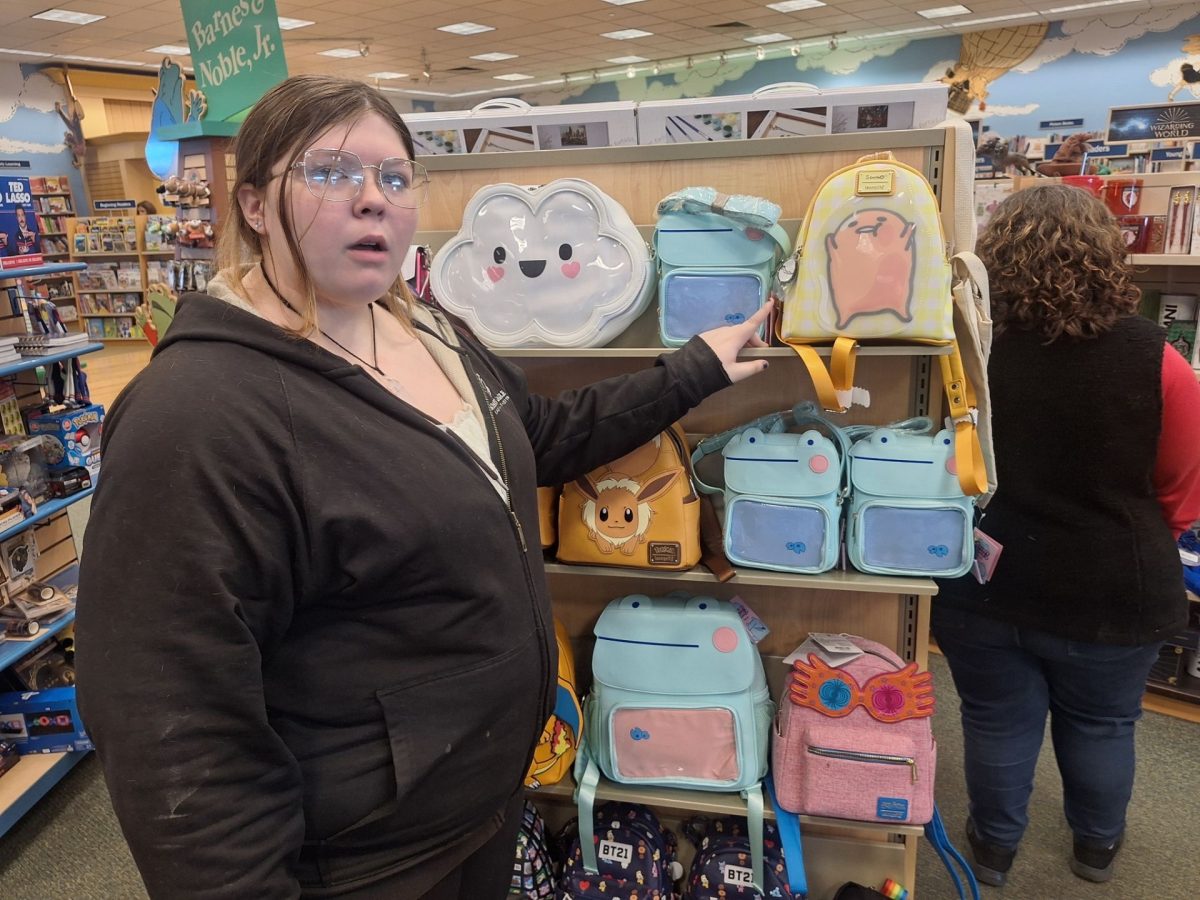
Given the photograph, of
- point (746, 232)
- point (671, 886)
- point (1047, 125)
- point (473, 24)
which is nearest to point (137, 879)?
point (671, 886)

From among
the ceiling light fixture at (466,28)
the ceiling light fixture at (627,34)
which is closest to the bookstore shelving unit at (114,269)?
the ceiling light fixture at (466,28)

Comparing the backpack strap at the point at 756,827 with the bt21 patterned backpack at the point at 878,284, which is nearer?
the bt21 patterned backpack at the point at 878,284

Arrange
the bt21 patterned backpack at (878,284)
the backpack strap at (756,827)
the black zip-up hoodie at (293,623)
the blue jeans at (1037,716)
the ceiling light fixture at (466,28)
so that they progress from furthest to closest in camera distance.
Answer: the ceiling light fixture at (466,28) < the blue jeans at (1037,716) < the backpack strap at (756,827) < the bt21 patterned backpack at (878,284) < the black zip-up hoodie at (293,623)

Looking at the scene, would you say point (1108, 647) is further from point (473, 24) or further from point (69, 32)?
point (69, 32)

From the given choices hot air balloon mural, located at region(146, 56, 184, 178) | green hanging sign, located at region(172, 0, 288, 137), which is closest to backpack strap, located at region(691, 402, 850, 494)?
green hanging sign, located at region(172, 0, 288, 137)

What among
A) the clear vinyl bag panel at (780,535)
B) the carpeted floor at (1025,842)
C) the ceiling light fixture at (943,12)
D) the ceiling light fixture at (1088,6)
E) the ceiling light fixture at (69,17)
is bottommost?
the carpeted floor at (1025,842)

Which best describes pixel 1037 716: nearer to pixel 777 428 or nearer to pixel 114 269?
pixel 777 428

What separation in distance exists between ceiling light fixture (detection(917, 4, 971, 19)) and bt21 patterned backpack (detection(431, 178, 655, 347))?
9.78 meters

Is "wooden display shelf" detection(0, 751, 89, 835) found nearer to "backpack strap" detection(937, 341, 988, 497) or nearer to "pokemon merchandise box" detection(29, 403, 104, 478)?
"pokemon merchandise box" detection(29, 403, 104, 478)

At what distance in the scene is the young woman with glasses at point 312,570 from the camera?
0.88m

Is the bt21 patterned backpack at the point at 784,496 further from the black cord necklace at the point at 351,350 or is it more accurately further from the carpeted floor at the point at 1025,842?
the carpeted floor at the point at 1025,842

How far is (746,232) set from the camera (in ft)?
5.25

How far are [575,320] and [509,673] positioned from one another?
797 mm

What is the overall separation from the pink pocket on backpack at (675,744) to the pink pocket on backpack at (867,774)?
7.1 inches
